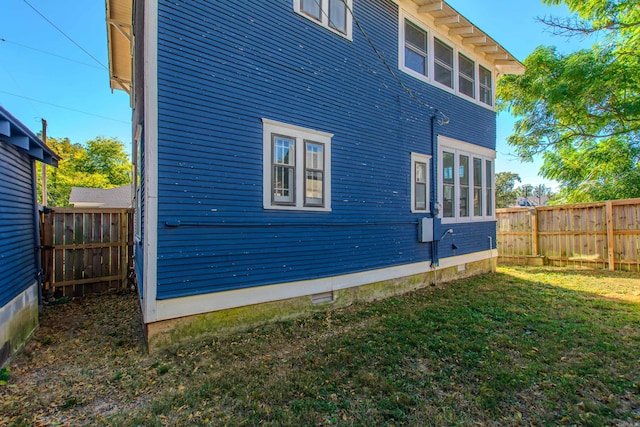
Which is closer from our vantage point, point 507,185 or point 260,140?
point 260,140

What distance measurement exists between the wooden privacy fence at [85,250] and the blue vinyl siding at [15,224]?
1.01 meters

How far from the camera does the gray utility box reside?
7.18m

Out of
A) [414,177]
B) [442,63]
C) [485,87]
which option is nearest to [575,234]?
[485,87]

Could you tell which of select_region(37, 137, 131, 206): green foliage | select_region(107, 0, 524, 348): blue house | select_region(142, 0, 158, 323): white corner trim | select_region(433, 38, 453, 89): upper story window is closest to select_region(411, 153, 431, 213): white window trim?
select_region(107, 0, 524, 348): blue house

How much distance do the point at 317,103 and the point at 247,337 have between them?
390 cm

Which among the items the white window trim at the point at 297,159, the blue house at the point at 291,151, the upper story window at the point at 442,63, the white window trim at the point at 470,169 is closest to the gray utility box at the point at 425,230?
the blue house at the point at 291,151

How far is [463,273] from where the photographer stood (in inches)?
335

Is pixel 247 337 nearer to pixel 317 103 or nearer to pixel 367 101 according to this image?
pixel 317 103

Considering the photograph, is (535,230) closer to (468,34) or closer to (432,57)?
(468,34)

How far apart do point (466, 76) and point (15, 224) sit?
10202 millimetres

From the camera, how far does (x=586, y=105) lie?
41.5 ft

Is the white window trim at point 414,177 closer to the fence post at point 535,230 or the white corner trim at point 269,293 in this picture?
the white corner trim at point 269,293

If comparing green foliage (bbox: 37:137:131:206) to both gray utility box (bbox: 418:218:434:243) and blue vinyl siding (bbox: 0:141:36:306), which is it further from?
gray utility box (bbox: 418:218:434:243)

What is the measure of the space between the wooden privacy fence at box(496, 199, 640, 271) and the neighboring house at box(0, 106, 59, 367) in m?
13.0
